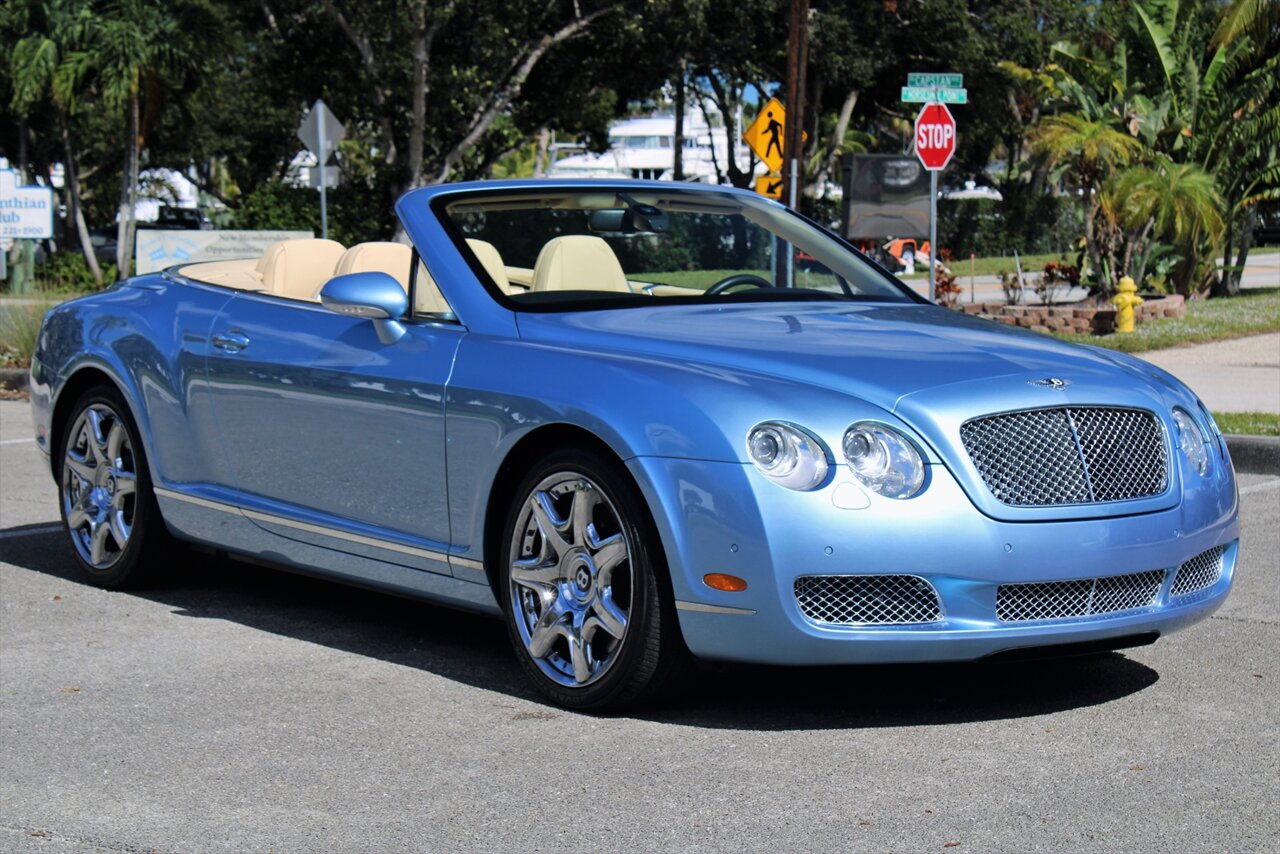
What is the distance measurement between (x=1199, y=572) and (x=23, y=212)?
18.7 metres

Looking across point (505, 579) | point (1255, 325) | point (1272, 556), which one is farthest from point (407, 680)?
point (1255, 325)

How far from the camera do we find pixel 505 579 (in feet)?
17.7

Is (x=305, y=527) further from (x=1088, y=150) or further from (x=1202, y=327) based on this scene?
(x=1088, y=150)

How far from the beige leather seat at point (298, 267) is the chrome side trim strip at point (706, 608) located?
8.01ft

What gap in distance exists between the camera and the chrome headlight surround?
470 cm

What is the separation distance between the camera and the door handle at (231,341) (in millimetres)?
6380

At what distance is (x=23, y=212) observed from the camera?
2155 centimetres

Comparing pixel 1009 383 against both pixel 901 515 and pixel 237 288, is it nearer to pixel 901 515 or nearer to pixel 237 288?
pixel 901 515

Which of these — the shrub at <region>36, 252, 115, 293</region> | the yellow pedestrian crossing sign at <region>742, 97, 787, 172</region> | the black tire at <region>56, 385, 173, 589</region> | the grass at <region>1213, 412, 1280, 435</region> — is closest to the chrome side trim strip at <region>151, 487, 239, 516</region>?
the black tire at <region>56, 385, 173, 589</region>

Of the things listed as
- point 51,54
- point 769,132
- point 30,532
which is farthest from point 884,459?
point 51,54

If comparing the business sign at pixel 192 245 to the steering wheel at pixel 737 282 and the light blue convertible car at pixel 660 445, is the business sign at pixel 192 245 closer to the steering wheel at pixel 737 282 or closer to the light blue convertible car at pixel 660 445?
the light blue convertible car at pixel 660 445

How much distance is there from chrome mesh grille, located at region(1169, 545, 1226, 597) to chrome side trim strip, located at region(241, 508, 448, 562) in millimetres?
2155

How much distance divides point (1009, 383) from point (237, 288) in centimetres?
306

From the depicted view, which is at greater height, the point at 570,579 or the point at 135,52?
the point at 135,52
